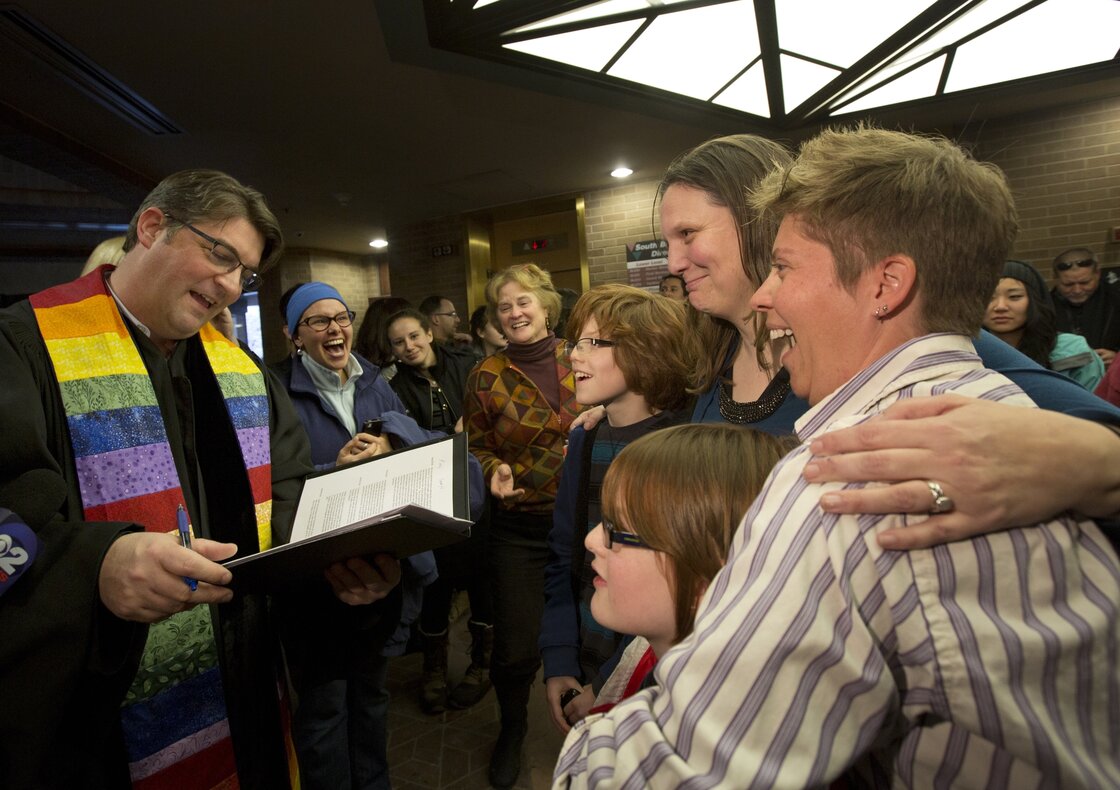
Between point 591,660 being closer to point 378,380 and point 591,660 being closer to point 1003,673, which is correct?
point 1003,673

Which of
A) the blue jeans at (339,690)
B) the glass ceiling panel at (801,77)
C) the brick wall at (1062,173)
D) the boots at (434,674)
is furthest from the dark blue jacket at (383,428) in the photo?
the brick wall at (1062,173)

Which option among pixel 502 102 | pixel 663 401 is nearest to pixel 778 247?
pixel 663 401

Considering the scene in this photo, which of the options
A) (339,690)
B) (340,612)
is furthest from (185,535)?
(339,690)

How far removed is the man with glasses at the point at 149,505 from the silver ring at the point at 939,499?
112 cm

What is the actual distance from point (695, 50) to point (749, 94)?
0.98 meters

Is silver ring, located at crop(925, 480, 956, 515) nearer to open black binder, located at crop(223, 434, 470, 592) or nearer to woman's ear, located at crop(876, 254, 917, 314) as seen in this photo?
woman's ear, located at crop(876, 254, 917, 314)

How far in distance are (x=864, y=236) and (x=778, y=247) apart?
0.13 meters

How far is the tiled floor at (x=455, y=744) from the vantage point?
8.63 ft

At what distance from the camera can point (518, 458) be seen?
285cm

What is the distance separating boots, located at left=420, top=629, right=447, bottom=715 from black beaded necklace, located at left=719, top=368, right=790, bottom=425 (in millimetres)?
2618

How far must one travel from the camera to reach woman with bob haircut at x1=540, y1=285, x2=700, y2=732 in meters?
1.73

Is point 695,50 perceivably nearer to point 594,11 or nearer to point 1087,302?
point 594,11

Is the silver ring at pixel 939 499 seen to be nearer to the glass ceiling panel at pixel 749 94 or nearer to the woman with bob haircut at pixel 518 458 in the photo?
the woman with bob haircut at pixel 518 458

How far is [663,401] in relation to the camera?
6.51 feet
